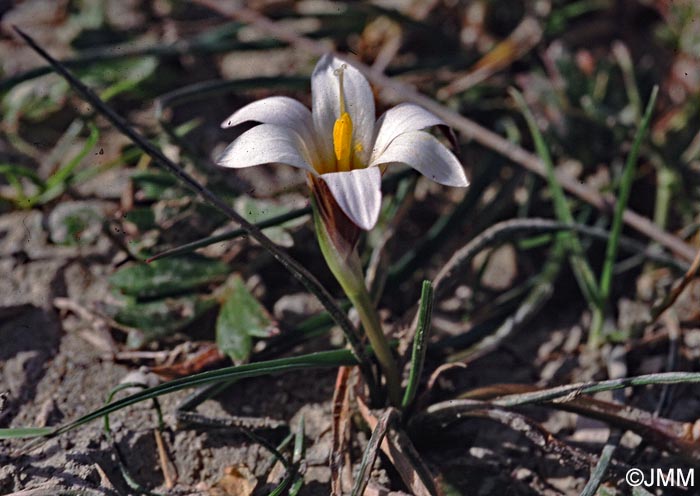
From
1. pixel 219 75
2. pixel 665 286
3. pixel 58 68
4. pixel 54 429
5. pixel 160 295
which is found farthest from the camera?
pixel 219 75

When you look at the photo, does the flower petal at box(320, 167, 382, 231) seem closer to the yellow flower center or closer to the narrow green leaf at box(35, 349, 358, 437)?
the yellow flower center

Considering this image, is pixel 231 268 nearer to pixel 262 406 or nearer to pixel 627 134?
pixel 262 406

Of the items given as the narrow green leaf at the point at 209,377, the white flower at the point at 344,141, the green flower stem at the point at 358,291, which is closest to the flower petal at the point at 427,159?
the white flower at the point at 344,141

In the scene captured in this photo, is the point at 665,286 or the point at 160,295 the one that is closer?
the point at 160,295

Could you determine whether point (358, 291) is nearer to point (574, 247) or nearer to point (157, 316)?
point (157, 316)

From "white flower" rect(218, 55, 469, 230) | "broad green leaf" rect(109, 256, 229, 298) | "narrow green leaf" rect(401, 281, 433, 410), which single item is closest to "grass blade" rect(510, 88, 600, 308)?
"narrow green leaf" rect(401, 281, 433, 410)

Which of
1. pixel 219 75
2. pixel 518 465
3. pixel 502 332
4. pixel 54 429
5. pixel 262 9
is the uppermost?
pixel 262 9

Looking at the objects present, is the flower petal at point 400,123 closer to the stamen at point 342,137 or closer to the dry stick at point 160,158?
the stamen at point 342,137

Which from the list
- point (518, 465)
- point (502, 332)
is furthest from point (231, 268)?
point (518, 465)

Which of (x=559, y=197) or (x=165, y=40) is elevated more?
(x=165, y=40)
